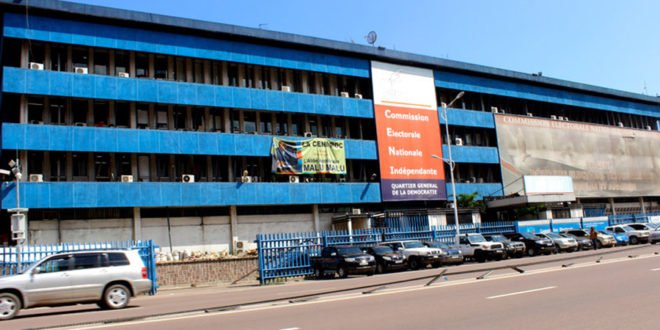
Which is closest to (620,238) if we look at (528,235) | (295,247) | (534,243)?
(528,235)

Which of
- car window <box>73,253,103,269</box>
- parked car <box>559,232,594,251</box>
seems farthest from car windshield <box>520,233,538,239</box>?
Answer: car window <box>73,253,103,269</box>

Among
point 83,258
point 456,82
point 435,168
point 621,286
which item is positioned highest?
point 456,82

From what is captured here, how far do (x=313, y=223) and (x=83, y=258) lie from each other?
27865 millimetres

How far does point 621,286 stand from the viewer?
13.4 meters

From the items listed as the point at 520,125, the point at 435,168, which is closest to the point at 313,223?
the point at 435,168

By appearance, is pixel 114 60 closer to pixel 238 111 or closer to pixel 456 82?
pixel 238 111

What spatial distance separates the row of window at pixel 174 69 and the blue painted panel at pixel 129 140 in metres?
3.78

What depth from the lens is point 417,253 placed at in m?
30.0

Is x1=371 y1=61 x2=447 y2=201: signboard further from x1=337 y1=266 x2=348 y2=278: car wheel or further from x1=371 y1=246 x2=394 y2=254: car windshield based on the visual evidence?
x1=337 y1=266 x2=348 y2=278: car wheel

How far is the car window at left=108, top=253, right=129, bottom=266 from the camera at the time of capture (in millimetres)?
16594

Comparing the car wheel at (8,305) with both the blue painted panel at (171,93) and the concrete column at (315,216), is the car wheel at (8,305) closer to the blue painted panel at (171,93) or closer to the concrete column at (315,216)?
the blue painted panel at (171,93)

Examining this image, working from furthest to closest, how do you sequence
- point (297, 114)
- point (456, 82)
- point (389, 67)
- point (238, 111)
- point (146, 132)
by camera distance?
point (456, 82), point (389, 67), point (297, 114), point (238, 111), point (146, 132)

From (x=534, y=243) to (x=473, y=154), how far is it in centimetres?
1814

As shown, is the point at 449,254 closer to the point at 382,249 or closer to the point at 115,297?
the point at 382,249
